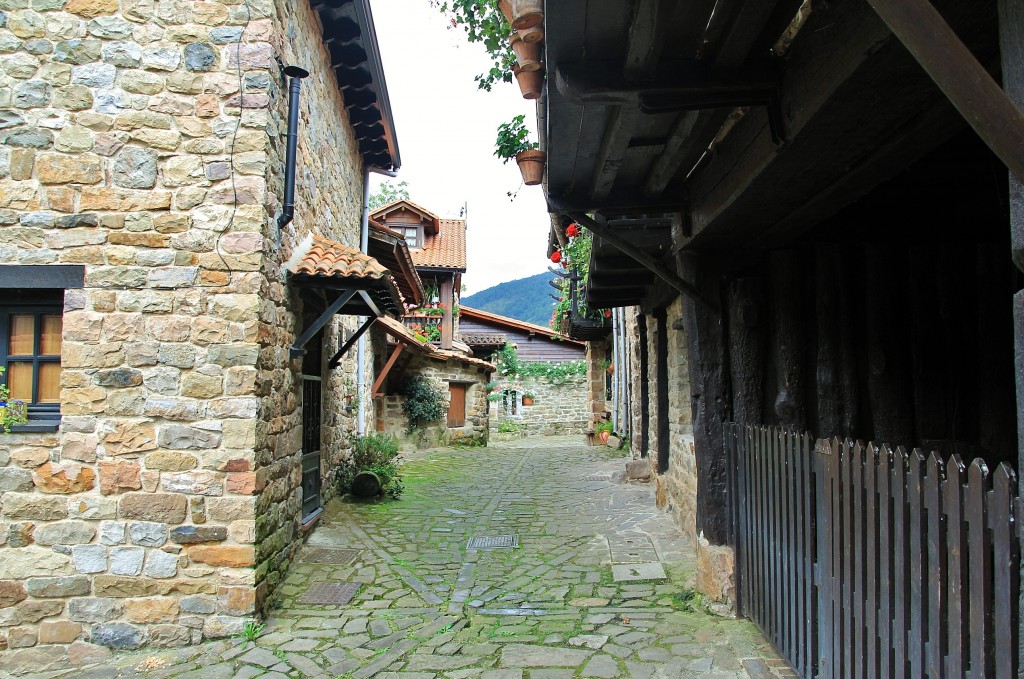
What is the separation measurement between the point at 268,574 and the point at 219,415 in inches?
45.5

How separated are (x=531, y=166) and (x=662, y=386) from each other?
3.94m

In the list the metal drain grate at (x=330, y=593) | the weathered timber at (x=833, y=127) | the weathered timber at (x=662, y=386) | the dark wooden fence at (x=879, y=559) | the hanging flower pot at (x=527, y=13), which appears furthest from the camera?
the weathered timber at (x=662, y=386)

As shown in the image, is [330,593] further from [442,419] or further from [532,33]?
[442,419]

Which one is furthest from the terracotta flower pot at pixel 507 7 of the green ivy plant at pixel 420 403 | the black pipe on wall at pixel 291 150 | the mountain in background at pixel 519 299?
the mountain in background at pixel 519 299

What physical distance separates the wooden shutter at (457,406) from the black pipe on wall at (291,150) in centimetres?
1157

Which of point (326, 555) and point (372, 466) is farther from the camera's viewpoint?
point (372, 466)

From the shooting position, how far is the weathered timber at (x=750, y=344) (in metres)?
4.29

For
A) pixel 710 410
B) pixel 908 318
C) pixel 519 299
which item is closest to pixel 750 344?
pixel 710 410

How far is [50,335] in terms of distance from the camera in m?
4.69

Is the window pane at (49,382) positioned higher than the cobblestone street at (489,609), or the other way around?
the window pane at (49,382)

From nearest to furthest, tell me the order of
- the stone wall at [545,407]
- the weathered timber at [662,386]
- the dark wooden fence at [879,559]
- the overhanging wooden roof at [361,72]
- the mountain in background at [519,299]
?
the dark wooden fence at [879,559]
the overhanging wooden roof at [361,72]
the weathered timber at [662,386]
the stone wall at [545,407]
the mountain in background at [519,299]

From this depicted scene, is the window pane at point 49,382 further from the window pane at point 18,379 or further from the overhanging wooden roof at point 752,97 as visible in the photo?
the overhanging wooden roof at point 752,97

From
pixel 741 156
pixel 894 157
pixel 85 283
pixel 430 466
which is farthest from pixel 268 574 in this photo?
pixel 430 466

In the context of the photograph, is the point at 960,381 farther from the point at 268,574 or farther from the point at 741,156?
the point at 268,574
